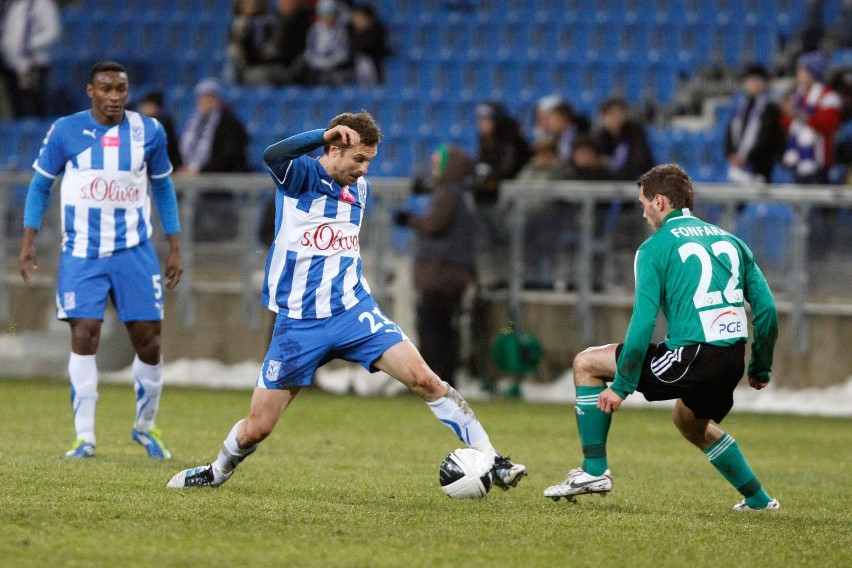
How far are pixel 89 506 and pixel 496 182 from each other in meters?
7.98

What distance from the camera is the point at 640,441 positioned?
10969 millimetres

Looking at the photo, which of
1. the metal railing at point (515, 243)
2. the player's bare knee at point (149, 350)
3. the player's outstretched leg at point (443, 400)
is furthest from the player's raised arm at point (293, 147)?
the metal railing at point (515, 243)

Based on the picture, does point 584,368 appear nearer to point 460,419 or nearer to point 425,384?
point 460,419

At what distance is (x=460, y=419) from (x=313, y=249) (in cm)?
103

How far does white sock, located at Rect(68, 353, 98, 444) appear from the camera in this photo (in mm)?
8470

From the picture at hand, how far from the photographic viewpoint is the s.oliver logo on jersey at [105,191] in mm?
8516

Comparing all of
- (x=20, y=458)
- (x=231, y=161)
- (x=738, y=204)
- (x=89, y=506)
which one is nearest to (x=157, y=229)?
(x=231, y=161)

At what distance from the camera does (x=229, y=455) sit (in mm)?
6957

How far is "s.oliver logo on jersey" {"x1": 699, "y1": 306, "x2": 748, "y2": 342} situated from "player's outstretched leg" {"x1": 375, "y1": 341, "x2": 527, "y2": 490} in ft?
3.40

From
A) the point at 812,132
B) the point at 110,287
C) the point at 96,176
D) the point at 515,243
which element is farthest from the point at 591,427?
the point at 812,132

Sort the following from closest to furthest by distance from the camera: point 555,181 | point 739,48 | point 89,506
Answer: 1. point 89,506
2. point 555,181
3. point 739,48

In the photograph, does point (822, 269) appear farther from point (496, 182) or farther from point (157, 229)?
point (157, 229)

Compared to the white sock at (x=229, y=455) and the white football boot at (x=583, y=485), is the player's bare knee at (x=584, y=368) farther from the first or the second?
the white sock at (x=229, y=455)

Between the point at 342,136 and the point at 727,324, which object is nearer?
the point at 342,136
